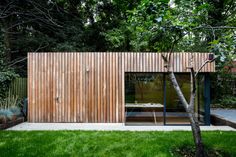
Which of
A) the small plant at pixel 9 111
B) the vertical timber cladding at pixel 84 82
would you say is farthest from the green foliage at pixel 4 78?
the vertical timber cladding at pixel 84 82

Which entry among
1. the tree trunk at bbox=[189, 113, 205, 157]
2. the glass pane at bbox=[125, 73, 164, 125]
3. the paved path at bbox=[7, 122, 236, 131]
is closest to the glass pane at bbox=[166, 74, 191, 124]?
the glass pane at bbox=[125, 73, 164, 125]

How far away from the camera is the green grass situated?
4.86 metres

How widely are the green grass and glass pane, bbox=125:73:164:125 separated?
189 cm

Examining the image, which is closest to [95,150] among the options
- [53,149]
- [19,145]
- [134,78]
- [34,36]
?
[53,149]

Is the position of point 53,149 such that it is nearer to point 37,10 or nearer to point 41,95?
point 41,95

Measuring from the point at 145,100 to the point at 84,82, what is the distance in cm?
221

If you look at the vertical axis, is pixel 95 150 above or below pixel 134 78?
below

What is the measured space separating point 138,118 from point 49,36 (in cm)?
906

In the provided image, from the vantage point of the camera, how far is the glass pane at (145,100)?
827 centimetres

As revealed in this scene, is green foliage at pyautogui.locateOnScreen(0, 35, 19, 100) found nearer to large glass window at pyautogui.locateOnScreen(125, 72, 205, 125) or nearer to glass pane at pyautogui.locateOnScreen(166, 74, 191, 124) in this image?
large glass window at pyautogui.locateOnScreen(125, 72, 205, 125)

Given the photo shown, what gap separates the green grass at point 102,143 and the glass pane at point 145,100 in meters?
1.89

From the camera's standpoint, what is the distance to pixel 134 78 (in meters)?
8.49

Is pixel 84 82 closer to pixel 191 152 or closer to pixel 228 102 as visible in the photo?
pixel 191 152

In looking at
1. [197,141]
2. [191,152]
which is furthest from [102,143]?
[197,141]
